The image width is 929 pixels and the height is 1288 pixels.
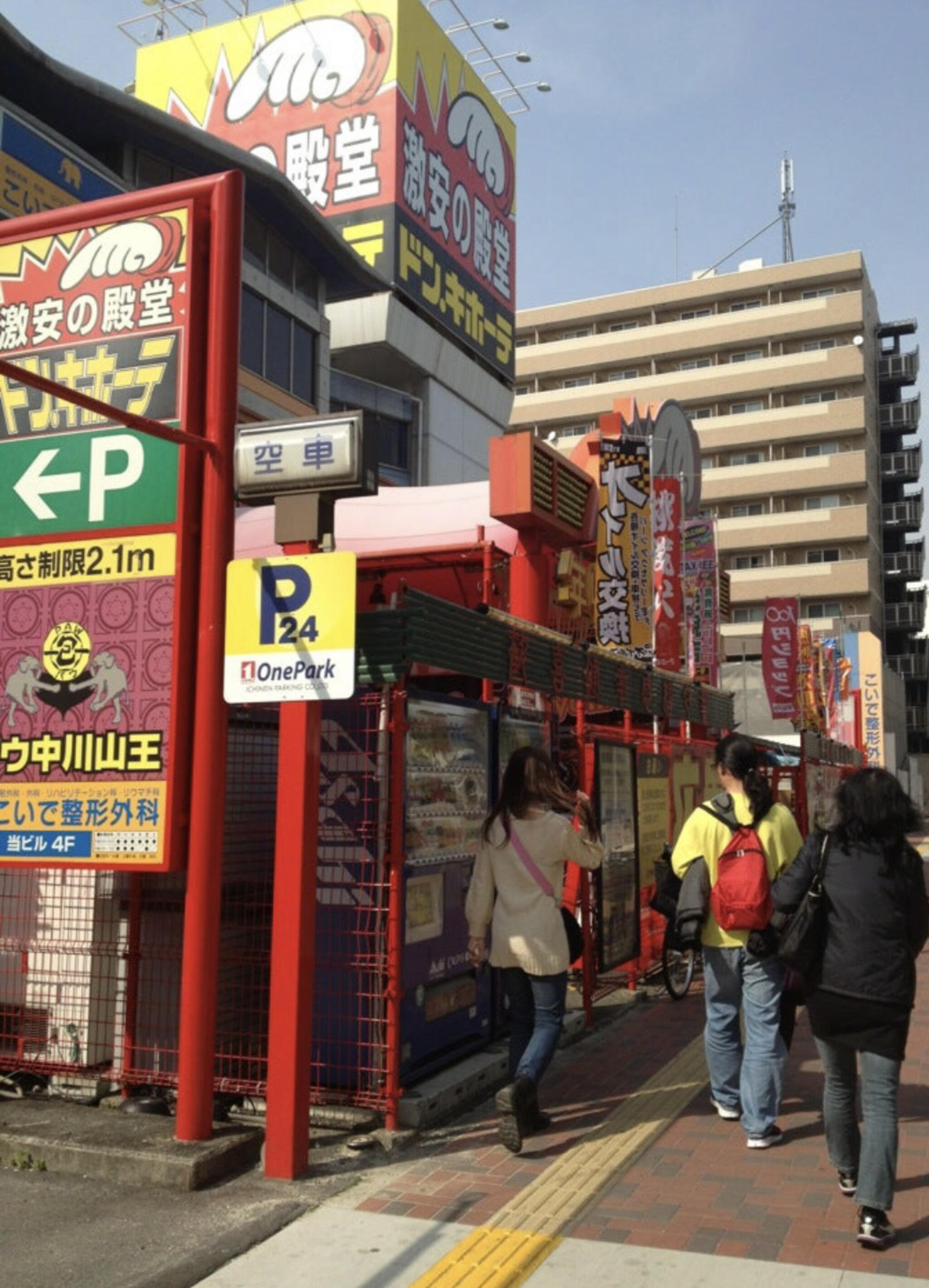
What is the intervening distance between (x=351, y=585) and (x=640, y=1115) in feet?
10.4

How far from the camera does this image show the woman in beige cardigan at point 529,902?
5.62 meters

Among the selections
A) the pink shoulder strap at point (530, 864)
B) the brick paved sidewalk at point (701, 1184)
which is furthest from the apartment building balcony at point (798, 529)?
the pink shoulder strap at point (530, 864)

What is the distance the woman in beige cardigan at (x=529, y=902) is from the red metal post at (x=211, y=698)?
1.31m

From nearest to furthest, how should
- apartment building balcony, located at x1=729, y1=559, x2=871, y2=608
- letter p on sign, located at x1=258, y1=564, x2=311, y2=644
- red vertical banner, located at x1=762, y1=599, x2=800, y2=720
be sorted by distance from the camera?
letter p on sign, located at x1=258, y1=564, x2=311, y2=644
red vertical banner, located at x1=762, y1=599, x2=800, y2=720
apartment building balcony, located at x1=729, y1=559, x2=871, y2=608

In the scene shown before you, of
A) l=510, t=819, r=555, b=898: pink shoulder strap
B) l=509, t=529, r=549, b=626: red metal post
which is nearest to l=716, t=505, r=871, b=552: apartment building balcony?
l=509, t=529, r=549, b=626: red metal post

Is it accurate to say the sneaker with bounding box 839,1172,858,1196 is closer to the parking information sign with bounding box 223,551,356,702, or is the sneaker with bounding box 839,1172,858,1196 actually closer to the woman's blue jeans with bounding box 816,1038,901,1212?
the woman's blue jeans with bounding box 816,1038,901,1212

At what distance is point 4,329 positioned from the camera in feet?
20.3

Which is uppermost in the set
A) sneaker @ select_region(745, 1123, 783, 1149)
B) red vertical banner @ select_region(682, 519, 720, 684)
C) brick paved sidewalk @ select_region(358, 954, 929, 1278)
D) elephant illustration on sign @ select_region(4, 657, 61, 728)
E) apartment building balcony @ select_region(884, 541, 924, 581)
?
apartment building balcony @ select_region(884, 541, 924, 581)

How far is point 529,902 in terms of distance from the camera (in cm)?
571

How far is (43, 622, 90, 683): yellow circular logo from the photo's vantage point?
574 centimetres

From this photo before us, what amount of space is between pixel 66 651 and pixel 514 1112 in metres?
3.11

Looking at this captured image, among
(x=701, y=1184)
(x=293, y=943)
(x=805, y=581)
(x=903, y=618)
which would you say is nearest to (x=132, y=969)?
(x=293, y=943)

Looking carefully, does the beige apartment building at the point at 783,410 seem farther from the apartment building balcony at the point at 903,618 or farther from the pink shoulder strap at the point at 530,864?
the pink shoulder strap at the point at 530,864

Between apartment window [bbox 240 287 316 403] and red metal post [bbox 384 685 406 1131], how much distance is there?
20.7m
